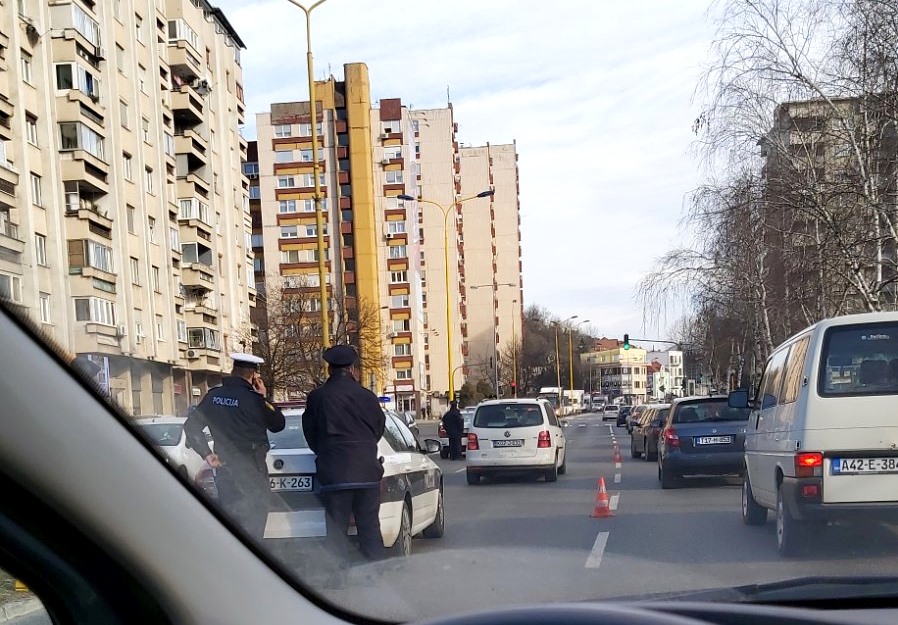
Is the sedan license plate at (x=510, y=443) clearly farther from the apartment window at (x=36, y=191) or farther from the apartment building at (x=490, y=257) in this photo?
the apartment building at (x=490, y=257)

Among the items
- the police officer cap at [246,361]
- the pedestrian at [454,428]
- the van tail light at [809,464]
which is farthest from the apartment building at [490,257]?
the police officer cap at [246,361]

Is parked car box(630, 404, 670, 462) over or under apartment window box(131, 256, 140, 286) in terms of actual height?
under

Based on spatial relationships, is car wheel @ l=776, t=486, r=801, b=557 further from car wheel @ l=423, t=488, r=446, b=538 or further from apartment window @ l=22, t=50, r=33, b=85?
apartment window @ l=22, t=50, r=33, b=85

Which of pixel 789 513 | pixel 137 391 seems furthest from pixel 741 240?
pixel 137 391

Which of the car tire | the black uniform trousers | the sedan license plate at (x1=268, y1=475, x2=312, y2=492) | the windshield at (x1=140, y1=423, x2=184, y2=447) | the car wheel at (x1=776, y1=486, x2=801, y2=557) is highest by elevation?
the windshield at (x1=140, y1=423, x2=184, y2=447)

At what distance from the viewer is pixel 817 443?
743 cm

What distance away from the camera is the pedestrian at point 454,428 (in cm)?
2742

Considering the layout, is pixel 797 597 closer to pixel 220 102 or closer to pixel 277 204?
pixel 220 102

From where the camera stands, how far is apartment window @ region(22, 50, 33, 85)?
1.85 metres

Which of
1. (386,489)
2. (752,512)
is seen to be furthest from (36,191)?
(752,512)

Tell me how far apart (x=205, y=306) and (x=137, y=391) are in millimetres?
891

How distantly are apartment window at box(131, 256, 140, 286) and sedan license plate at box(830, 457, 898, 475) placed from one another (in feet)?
19.6

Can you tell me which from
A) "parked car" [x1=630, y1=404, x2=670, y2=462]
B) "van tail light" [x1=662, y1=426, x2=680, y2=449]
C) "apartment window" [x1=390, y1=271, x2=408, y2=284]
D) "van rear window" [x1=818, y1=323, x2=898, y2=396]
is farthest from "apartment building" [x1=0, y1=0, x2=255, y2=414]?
"apartment window" [x1=390, y1=271, x2=408, y2=284]

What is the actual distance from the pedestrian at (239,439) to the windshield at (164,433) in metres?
0.08
